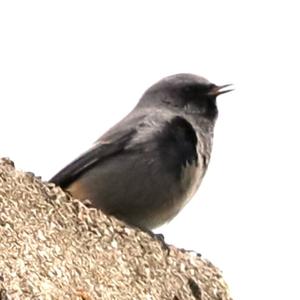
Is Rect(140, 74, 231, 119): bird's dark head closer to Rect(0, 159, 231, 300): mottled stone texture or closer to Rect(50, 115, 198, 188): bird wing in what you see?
Rect(50, 115, 198, 188): bird wing

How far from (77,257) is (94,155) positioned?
2.66 m

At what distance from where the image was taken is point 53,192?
590 centimetres

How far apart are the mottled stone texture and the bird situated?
1.18 meters

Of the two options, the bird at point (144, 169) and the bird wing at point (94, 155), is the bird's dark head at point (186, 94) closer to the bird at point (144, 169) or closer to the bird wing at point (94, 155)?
the bird at point (144, 169)

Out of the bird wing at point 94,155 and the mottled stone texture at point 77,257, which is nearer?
the mottled stone texture at point 77,257

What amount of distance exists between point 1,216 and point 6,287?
596 mm

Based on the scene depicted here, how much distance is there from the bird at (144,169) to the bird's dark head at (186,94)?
370mm

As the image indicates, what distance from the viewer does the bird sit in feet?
25.3

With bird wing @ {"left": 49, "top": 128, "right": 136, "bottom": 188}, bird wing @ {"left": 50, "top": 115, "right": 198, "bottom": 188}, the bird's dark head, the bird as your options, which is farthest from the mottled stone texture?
the bird's dark head

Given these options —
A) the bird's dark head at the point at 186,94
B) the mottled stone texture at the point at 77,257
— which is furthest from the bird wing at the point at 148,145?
the mottled stone texture at the point at 77,257

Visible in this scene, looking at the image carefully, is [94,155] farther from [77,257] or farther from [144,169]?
[77,257]

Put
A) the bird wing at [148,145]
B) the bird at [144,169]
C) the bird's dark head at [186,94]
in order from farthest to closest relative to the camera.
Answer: the bird's dark head at [186,94] < the bird wing at [148,145] < the bird at [144,169]

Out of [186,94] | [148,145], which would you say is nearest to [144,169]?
[148,145]

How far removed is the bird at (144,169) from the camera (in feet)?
25.3
